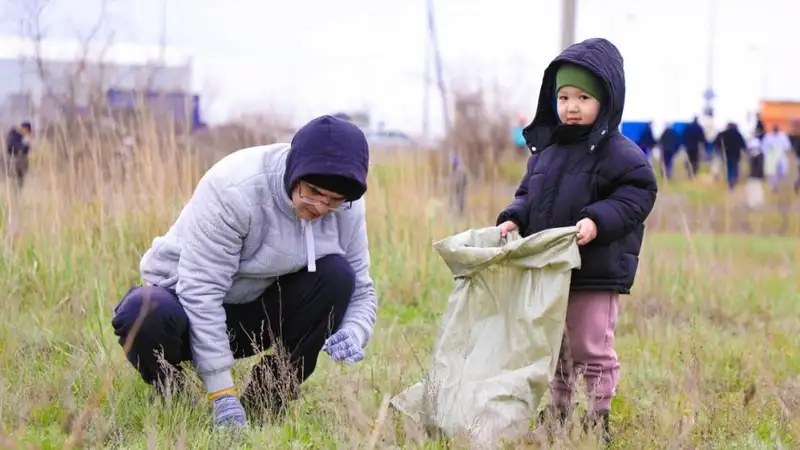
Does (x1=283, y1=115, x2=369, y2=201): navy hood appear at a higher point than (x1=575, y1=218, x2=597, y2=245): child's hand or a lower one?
higher

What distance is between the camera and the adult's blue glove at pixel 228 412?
2961mm

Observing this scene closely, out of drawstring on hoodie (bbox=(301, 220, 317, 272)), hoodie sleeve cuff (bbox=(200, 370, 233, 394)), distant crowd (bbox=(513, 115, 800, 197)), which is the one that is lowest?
distant crowd (bbox=(513, 115, 800, 197))

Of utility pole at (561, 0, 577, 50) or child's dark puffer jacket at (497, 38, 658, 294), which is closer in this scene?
child's dark puffer jacket at (497, 38, 658, 294)

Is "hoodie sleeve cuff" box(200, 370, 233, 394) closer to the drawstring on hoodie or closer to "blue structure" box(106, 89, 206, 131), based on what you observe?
the drawstring on hoodie

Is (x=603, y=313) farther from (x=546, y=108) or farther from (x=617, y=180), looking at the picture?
(x=546, y=108)

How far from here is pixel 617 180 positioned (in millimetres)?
3068

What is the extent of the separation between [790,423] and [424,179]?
364cm

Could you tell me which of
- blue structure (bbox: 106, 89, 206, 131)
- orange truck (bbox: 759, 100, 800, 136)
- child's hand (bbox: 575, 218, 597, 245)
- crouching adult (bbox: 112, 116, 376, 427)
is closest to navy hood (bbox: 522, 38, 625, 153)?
child's hand (bbox: 575, 218, 597, 245)

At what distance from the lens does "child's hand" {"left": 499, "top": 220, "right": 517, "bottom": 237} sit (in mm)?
3225

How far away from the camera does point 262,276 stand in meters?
3.15

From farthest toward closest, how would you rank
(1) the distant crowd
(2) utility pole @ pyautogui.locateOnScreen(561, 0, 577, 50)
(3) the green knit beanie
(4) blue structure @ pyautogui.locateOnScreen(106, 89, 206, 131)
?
(1) the distant crowd
(2) utility pole @ pyautogui.locateOnScreen(561, 0, 577, 50)
(4) blue structure @ pyautogui.locateOnScreen(106, 89, 206, 131)
(3) the green knit beanie

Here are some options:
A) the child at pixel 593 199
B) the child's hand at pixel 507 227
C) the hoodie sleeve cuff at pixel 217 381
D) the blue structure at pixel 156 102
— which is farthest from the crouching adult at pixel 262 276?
the blue structure at pixel 156 102

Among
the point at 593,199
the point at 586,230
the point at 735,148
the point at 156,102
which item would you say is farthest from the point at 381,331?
the point at 735,148

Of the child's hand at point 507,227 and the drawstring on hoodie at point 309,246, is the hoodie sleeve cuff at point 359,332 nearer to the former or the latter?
the drawstring on hoodie at point 309,246
